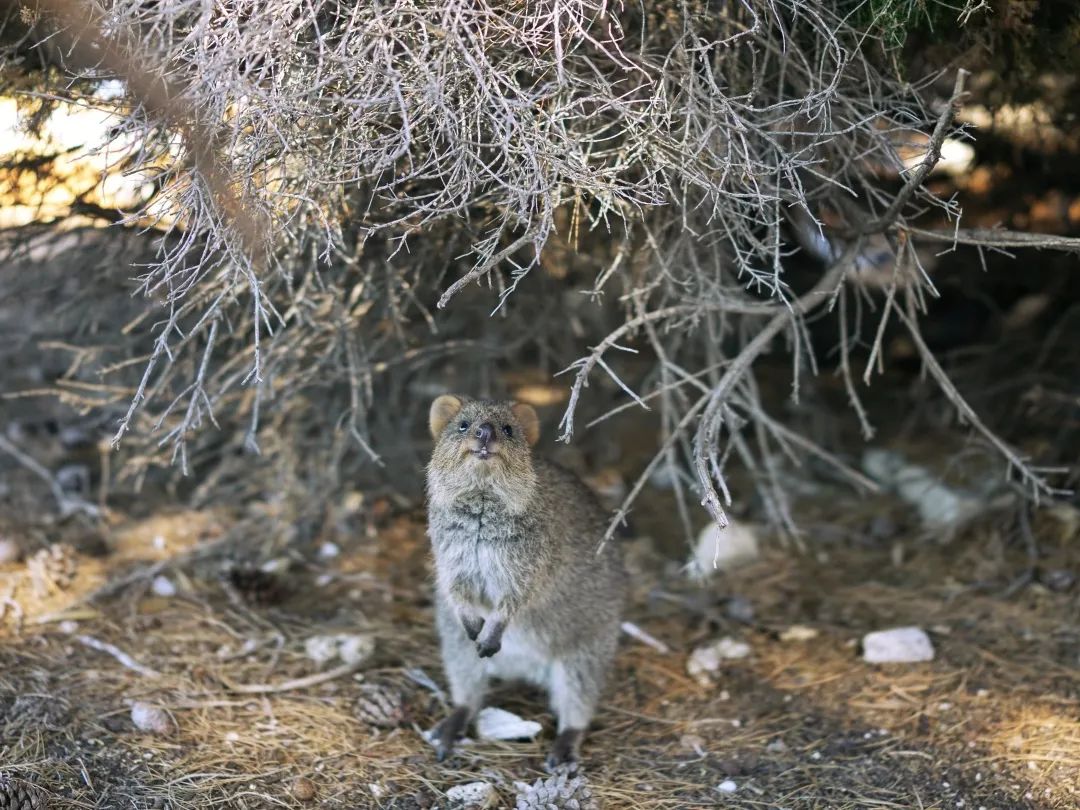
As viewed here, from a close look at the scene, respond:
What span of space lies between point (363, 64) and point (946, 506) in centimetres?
438

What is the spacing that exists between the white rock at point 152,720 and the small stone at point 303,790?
0.65 meters

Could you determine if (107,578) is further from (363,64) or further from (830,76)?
(830,76)

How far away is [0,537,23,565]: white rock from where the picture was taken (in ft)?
18.8

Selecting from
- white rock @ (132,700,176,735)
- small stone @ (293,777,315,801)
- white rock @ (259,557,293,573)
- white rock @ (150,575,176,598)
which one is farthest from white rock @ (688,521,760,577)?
white rock @ (132,700,176,735)

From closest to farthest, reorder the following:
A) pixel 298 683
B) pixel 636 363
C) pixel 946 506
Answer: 1. pixel 298 683
2. pixel 946 506
3. pixel 636 363

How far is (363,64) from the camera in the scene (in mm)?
3928

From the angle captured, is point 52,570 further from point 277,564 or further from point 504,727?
point 504,727

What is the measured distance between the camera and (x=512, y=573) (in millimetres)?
4578

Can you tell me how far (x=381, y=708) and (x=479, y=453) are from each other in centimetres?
124

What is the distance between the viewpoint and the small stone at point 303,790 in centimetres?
417

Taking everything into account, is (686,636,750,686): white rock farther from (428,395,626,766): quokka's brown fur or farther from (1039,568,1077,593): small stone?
(1039,568,1077,593): small stone

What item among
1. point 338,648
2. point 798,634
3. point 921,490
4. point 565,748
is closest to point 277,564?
point 338,648

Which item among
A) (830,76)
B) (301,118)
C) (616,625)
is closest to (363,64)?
(301,118)

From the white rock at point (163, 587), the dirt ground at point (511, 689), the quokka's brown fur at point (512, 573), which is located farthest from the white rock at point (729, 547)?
the white rock at point (163, 587)
